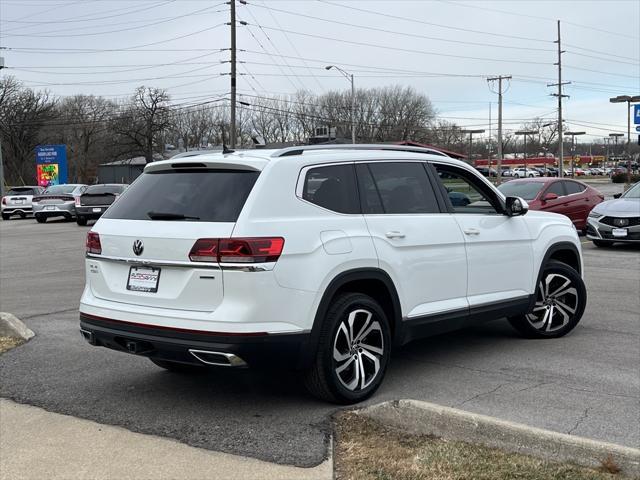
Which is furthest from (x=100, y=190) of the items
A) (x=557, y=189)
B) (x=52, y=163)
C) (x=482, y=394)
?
(x=52, y=163)

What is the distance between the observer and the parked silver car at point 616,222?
14.6 metres

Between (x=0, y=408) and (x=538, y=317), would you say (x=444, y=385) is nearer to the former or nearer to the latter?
(x=538, y=317)

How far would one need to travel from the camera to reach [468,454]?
12.5ft

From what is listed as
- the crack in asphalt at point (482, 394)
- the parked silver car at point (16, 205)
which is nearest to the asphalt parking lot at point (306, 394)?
the crack in asphalt at point (482, 394)

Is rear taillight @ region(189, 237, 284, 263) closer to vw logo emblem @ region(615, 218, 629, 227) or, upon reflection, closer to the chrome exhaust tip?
the chrome exhaust tip

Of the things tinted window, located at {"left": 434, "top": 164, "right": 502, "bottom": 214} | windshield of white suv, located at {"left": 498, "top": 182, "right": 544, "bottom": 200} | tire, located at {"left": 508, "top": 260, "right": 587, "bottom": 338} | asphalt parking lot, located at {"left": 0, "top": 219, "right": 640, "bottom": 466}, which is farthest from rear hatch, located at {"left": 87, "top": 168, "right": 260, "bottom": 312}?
windshield of white suv, located at {"left": 498, "top": 182, "right": 544, "bottom": 200}

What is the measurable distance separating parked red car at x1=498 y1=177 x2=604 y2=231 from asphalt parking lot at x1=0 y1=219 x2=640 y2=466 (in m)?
8.87

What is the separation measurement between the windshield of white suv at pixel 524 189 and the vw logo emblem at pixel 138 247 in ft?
43.7

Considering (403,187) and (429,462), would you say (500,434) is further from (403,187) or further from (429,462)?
(403,187)

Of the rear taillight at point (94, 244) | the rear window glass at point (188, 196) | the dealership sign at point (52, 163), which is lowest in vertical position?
the rear taillight at point (94, 244)

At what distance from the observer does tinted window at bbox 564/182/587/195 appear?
1757 centimetres

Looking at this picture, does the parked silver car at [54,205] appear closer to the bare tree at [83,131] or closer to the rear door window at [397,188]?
the rear door window at [397,188]

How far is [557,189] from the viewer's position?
17.2 metres

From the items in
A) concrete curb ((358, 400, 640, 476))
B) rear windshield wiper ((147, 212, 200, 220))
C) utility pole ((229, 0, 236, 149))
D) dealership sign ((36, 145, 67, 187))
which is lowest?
concrete curb ((358, 400, 640, 476))
